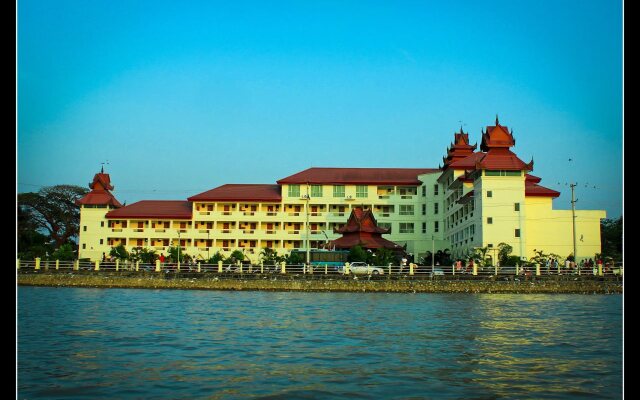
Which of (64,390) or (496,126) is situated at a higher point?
(496,126)

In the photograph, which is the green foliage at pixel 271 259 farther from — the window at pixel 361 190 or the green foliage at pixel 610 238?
the green foliage at pixel 610 238

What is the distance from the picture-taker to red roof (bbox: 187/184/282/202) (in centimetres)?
5862

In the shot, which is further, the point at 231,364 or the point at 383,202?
the point at 383,202

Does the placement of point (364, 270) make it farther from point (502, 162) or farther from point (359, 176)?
point (359, 176)

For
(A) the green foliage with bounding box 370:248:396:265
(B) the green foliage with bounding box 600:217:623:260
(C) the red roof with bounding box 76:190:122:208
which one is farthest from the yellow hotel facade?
(A) the green foliage with bounding box 370:248:396:265

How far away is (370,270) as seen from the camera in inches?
1405

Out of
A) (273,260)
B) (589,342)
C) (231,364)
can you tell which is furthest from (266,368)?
(273,260)

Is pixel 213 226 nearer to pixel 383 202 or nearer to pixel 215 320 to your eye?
pixel 383 202

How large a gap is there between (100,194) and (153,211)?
5516 mm

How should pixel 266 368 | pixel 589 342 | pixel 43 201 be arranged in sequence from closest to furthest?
pixel 266 368, pixel 589 342, pixel 43 201

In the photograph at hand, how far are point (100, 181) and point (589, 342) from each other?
53519 millimetres

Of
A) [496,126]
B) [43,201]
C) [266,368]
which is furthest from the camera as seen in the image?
[43,201]

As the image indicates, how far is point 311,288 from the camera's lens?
111ft

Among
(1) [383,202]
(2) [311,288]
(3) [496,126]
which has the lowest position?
(2) [311,288]
